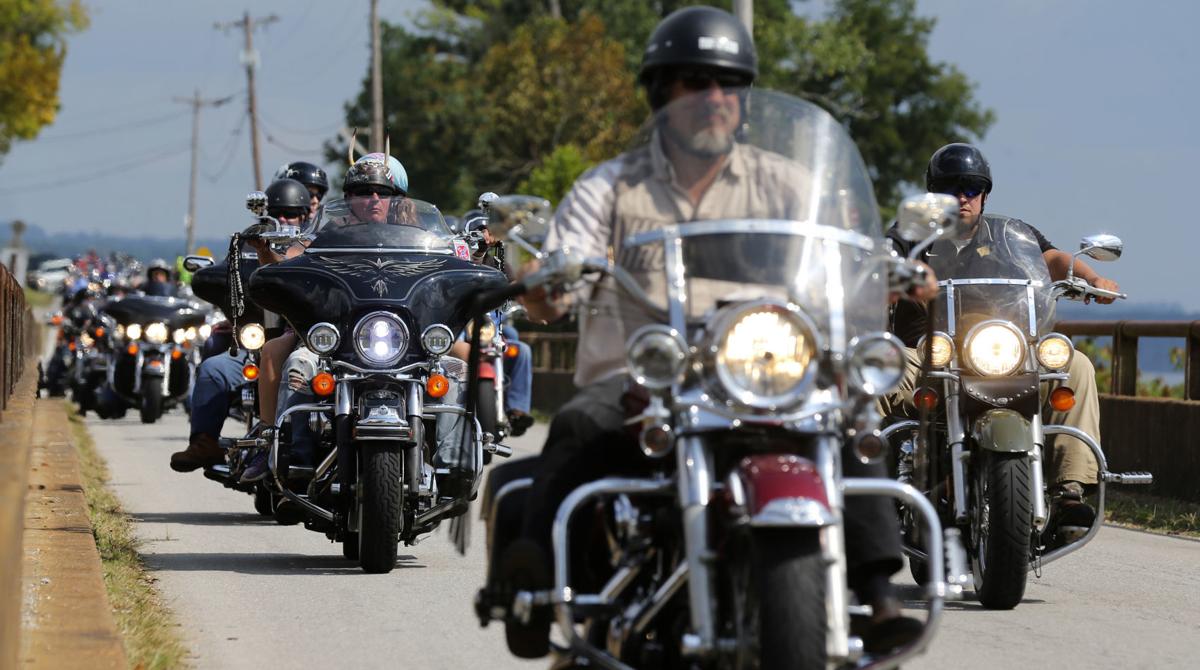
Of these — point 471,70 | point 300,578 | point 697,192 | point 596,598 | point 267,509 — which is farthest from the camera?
point 471,70

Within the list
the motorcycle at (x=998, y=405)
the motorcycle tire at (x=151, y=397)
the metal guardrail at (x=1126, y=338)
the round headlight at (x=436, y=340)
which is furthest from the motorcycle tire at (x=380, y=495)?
the motorcycle tire at (x=151, y=397)

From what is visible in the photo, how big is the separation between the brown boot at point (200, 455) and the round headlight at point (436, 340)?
2406 mm

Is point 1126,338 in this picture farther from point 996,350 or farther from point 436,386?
point 436,386

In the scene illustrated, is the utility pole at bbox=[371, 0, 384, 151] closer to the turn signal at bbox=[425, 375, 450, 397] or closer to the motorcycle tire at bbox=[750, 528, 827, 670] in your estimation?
the turn signal at bbox=[425, 375, 450, 397]

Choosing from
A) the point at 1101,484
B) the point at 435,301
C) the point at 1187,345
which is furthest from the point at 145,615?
the point at 1187,345

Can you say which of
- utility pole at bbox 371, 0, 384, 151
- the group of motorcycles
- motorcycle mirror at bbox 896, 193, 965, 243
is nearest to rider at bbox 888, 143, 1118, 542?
the group of motorcycles

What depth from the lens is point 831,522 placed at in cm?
464

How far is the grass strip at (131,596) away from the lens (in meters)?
6.90

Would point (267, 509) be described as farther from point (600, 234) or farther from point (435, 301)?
point (600, 234)

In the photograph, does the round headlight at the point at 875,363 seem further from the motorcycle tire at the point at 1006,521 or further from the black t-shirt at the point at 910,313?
the black t-shirt at the point at 910,313

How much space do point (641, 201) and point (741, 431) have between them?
2.59 ft

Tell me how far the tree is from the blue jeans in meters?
35.5

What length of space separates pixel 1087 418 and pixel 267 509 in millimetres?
4951

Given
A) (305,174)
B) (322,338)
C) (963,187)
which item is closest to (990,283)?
(963,187)
